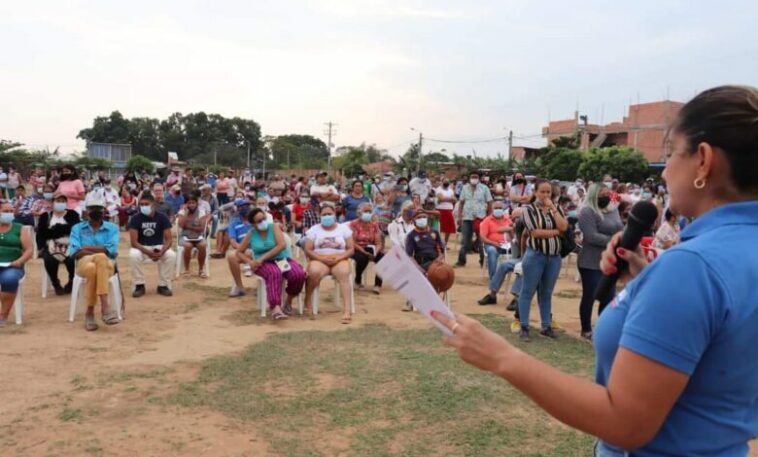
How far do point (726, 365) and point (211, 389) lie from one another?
4188 millimetres

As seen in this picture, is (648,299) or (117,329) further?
(117,329)

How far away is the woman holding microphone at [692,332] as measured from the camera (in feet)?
3.22

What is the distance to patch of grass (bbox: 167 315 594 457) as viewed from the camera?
145 inches

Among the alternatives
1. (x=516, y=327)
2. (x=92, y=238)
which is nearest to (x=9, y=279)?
(x=92, y=238)

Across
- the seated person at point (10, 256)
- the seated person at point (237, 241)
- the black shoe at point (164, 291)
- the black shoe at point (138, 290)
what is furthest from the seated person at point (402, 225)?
the seated person at point (10, 256)

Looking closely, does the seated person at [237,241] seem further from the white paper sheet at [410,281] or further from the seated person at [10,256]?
the white paper sheet at [410,281]

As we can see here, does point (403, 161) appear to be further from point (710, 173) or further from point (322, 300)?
point (710, 173)

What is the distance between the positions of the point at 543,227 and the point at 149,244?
554cm

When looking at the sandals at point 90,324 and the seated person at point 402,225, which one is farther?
the seated person at point 402,225

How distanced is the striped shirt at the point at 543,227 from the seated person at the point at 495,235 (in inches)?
126

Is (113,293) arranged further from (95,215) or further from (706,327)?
(706,327)

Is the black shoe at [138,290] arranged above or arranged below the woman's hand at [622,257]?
below

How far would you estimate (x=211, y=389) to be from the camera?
4625 millimetres

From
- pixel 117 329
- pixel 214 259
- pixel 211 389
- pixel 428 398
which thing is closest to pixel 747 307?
pixel 428 398
